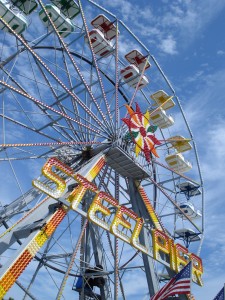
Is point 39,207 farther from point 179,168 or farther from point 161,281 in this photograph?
point 179,168

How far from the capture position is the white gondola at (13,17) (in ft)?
50.7

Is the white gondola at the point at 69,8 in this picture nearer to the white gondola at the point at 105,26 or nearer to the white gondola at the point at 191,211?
the white gondola at the point at 105,26

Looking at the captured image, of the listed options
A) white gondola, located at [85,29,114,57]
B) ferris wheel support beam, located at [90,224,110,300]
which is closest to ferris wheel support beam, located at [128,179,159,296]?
ferris wheel support beam, located at [90,224,110,300]

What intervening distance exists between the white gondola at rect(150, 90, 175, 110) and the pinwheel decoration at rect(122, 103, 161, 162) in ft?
12.2

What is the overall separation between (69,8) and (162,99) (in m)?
7.12

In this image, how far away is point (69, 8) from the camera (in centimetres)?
1814

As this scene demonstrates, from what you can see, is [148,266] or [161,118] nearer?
[148,266]

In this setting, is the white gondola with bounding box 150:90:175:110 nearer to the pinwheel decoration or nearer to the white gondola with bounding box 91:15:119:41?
the pinwheel decoration

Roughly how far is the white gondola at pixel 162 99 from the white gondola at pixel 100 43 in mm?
3763

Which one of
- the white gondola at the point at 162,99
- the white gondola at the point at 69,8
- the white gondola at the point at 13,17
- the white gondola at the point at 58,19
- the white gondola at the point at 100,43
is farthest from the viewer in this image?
the white gondola at the point at 162,99

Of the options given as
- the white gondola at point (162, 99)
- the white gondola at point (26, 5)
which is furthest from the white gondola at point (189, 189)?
the white gondola at point (26, 5)

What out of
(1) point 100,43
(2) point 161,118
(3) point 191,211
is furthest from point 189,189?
(1) point 100,43

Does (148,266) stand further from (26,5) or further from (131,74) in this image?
(26,5)

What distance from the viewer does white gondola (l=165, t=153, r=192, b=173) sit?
22500 mm
